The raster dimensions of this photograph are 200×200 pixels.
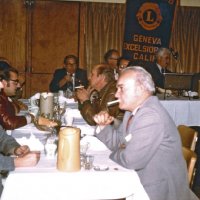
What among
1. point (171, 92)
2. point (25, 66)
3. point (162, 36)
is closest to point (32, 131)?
point (171, 92)

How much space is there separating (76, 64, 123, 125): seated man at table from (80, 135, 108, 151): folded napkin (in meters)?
0.61

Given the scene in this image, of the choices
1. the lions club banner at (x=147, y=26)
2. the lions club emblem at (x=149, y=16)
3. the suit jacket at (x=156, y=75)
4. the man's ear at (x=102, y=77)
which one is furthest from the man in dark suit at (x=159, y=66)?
the man's ear at (x=102, y=77)

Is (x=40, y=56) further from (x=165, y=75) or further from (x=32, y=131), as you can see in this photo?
(x=32, y=131)

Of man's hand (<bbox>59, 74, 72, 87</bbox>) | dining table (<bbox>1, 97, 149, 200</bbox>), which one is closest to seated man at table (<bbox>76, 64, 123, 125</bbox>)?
dining table (<bbox>1, 97, 149, 200</bbox>)

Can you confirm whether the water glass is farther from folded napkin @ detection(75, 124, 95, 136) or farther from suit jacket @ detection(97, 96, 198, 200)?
folded napkin @ detection(75, 124, 95, 136)

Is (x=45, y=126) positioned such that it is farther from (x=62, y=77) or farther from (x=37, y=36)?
(x=37, y=36)

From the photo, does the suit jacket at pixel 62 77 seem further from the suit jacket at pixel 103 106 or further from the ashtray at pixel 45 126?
the ashtray at pixel 45 126

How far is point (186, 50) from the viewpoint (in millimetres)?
7402

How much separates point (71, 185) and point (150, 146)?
1.49 feet

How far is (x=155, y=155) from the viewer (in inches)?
80.0

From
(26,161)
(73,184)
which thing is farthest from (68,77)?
(73,184)

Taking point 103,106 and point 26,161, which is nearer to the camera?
point 26,161

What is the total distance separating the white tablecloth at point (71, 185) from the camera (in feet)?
5.97

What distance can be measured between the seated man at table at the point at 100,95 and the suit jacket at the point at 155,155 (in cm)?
110
